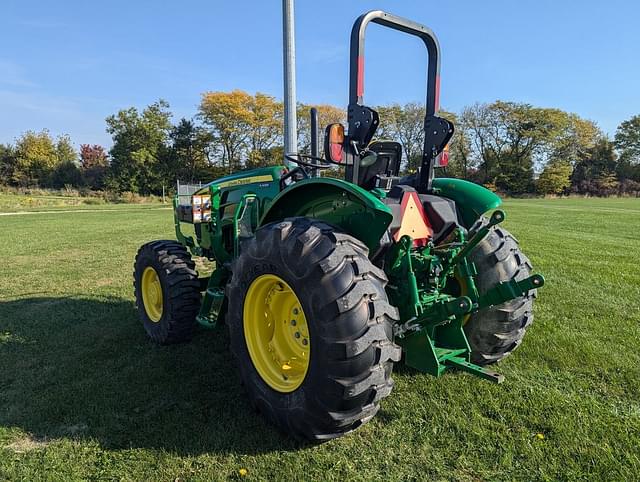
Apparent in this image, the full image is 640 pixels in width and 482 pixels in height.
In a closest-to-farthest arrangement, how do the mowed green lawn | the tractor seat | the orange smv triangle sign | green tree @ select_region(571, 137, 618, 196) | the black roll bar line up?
the mowed green lawn → the black roll bar → the orange smv triangle sign → the tractor seat → green tree @ select_region(571, 137, 618, 196)

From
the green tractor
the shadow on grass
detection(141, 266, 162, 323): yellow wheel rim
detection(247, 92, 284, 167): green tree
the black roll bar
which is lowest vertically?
the shadow on grass

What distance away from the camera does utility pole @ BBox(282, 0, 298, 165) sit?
6.87m

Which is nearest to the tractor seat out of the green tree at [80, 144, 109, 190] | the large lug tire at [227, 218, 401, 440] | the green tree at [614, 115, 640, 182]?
the large lug tire at [227, 218, 401, 440]

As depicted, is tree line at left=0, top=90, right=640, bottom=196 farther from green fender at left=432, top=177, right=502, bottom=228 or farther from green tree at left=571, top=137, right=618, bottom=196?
green fender at left=432, top=177, right=502, bottom=228

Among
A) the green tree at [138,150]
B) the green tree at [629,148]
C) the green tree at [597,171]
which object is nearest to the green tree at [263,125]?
the green tree at [138,150]

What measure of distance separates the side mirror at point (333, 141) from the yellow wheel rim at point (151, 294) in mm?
2681

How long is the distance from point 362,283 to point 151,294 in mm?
3124

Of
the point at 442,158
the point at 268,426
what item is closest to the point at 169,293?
the point at 268,426

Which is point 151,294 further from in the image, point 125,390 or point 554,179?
point 554,179

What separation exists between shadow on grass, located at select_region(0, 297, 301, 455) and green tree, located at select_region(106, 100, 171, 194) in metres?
50.8

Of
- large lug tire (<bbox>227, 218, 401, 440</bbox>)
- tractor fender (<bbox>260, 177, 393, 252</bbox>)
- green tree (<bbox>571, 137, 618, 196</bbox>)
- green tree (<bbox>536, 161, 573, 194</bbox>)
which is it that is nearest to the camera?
large lug tire (<bbox>227, 218, 401, 440</bbox>)

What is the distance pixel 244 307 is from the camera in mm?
3014

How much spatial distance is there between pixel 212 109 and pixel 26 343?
52.8 meters

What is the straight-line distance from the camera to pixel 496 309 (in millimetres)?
3340
